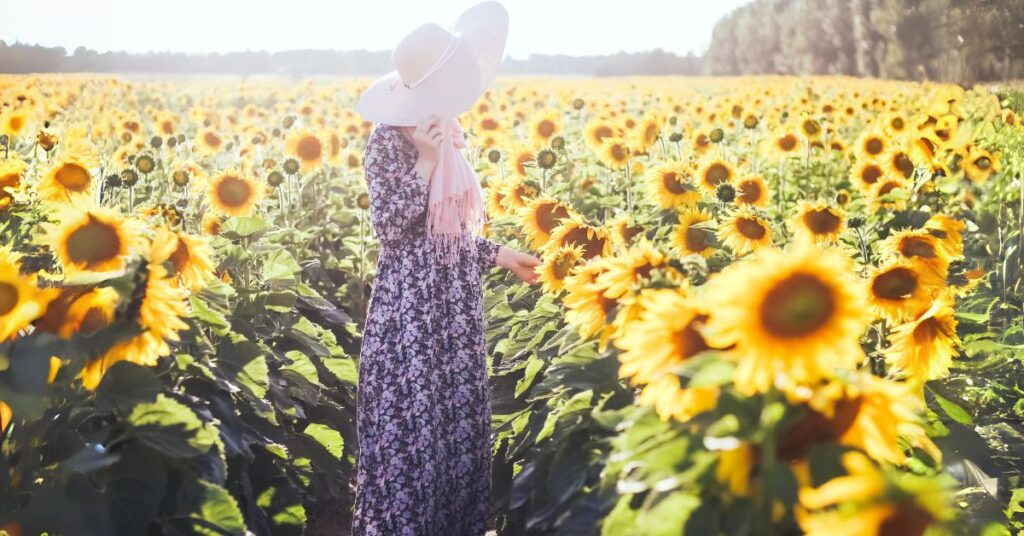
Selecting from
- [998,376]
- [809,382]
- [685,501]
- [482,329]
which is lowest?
[998,376]

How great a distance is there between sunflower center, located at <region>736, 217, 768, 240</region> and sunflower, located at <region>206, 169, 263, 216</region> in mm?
2359

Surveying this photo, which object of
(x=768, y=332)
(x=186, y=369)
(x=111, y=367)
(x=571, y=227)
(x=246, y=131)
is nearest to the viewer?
(x=768, y=332)

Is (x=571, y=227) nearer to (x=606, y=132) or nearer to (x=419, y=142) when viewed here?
A: (x=419, y=142)

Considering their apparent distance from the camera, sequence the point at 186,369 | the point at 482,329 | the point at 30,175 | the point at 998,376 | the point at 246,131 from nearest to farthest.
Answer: the point at 186,369 → the point at 482,329 → the point at 998,376 → the point at 30,175 → the point at 246,131

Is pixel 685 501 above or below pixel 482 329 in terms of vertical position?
above

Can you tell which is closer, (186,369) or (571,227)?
(186,369)

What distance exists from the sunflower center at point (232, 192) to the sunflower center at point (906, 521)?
396 centimetres

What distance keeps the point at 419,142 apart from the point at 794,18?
179 feet

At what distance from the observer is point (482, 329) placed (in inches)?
129

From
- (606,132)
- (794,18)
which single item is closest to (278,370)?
(606,132)

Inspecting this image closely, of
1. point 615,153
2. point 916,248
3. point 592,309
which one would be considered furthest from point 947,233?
point 615,153

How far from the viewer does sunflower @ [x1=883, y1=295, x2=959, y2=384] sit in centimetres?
200

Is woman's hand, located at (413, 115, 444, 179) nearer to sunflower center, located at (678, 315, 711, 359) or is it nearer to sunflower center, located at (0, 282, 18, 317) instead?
sunflower center, located at (0, 282, 18, 317)

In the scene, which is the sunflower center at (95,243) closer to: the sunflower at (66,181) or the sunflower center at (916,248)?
the sunflower at (66,181)
